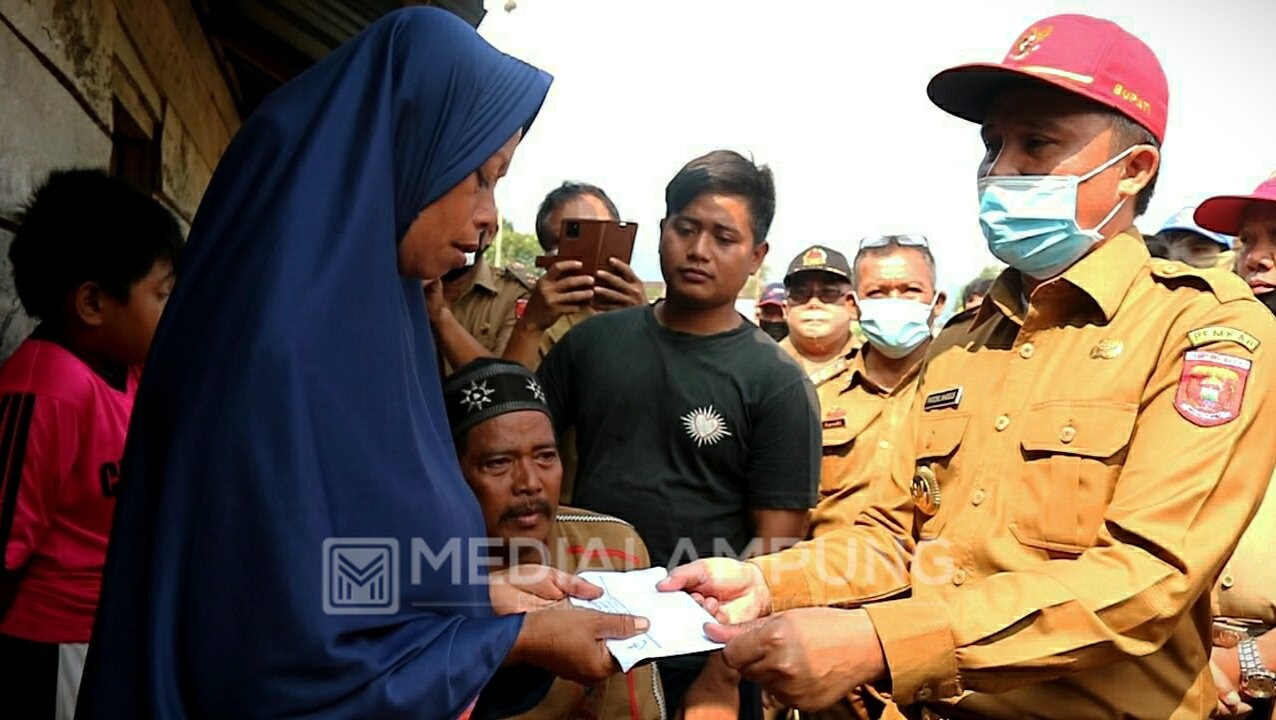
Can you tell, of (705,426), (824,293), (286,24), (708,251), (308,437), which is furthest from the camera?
(286,24)

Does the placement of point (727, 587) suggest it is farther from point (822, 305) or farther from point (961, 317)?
point (822, 305)

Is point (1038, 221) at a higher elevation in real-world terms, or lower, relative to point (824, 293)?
lower

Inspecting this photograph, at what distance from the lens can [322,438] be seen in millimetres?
1479

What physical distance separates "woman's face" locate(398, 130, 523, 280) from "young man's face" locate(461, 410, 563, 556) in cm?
95

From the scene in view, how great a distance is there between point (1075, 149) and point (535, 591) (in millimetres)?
1440

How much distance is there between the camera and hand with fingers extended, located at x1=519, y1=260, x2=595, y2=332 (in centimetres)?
357

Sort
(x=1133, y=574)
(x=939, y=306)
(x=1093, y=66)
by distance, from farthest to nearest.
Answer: (x=939, y=306) < (x=1093, y=66) < (x=1133, y=574)

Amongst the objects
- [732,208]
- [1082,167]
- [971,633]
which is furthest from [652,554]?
[1082,167]

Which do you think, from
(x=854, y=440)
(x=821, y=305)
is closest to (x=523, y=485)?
(x=854, y=440)

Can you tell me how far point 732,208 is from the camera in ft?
11.5

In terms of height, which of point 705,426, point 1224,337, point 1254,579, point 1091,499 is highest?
point 1224,337

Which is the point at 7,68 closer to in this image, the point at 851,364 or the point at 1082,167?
the point at 1082,167

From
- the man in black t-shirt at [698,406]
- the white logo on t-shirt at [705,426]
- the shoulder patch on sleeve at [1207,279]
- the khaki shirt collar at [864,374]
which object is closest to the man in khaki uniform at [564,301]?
the man in black t-shirt at [698,406]

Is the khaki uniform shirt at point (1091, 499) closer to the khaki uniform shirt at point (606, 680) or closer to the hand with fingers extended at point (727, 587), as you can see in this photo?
the hand with fingers extended at point (727, 587)
